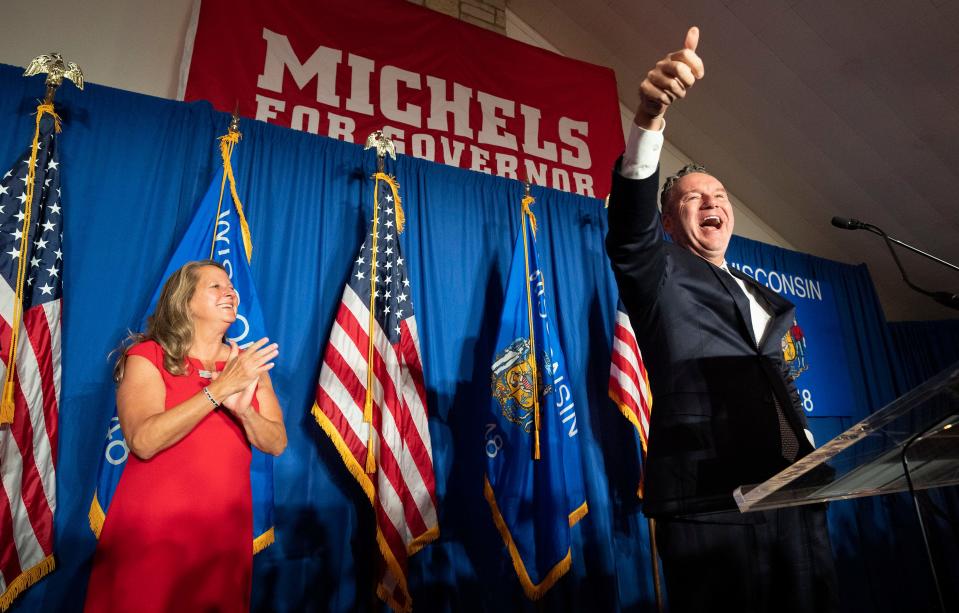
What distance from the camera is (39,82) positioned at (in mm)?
2477

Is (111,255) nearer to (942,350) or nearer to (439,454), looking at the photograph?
(439,454)

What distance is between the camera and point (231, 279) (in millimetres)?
2441

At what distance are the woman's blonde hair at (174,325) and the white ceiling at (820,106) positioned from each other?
392 cm

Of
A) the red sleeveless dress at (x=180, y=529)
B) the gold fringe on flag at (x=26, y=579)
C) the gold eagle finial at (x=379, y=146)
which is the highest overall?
the gold eagle finial at (x=379, y=146)

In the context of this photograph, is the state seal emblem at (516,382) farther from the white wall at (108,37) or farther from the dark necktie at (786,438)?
the white wall at (108,37)

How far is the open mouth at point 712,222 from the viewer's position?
1.50 metres

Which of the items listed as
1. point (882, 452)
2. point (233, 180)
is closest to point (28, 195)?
point (233, 180)

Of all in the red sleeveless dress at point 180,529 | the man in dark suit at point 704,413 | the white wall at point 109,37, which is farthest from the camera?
the white wall at point 109,37

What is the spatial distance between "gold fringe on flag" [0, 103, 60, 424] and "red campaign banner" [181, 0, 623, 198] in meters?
1.02

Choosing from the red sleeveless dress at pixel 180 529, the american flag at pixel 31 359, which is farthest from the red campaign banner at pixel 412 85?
the red sleeveless dress at pixel 180 529

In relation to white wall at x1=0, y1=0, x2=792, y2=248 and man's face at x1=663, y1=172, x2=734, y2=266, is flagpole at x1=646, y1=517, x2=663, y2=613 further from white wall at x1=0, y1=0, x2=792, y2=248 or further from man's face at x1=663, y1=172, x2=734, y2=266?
white wall at x1=0, y1=0, x2=792, y2=248

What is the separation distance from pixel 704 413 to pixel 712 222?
534 mm

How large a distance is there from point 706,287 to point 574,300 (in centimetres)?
213

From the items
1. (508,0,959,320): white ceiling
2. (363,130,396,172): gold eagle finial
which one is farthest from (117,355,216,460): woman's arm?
(508,0,959,320): white ceiling
